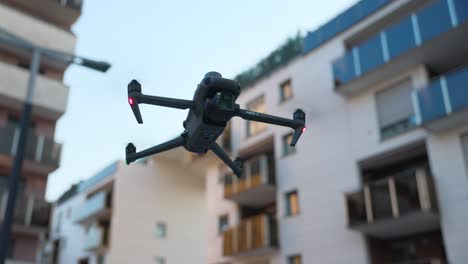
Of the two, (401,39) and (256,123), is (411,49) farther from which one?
(256,123)

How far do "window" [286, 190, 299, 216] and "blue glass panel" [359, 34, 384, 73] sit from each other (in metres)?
6.69

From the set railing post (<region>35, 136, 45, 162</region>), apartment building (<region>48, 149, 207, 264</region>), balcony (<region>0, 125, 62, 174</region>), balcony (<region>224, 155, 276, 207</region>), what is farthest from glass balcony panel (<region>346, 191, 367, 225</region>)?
apartment building (<region>48, 149, 207, 264</region>)

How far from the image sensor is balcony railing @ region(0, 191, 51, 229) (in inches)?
796

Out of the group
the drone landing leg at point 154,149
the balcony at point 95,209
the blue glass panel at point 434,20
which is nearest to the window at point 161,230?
the balcony at point 95,209

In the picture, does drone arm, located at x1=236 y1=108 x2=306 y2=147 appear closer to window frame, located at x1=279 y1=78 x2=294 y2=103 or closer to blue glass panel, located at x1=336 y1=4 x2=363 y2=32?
blue glass panel, located at x1=336 y1=4 x2=363 y2=32

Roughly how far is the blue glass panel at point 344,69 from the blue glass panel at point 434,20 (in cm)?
327

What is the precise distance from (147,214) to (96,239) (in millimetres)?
4012

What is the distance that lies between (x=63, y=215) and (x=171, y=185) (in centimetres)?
1489

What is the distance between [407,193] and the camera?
15.8m

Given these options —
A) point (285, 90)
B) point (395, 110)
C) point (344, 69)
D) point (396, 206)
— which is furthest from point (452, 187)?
point (285, 90)

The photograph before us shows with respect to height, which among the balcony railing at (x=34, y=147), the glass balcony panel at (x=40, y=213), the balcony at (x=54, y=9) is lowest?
the glass balcony panel at (x=40, y=213)

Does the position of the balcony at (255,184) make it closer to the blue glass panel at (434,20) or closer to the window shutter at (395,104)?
the window shutter at (395,104)

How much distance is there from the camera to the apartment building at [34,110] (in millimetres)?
20547

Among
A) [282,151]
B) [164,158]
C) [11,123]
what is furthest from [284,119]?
[164,158]
